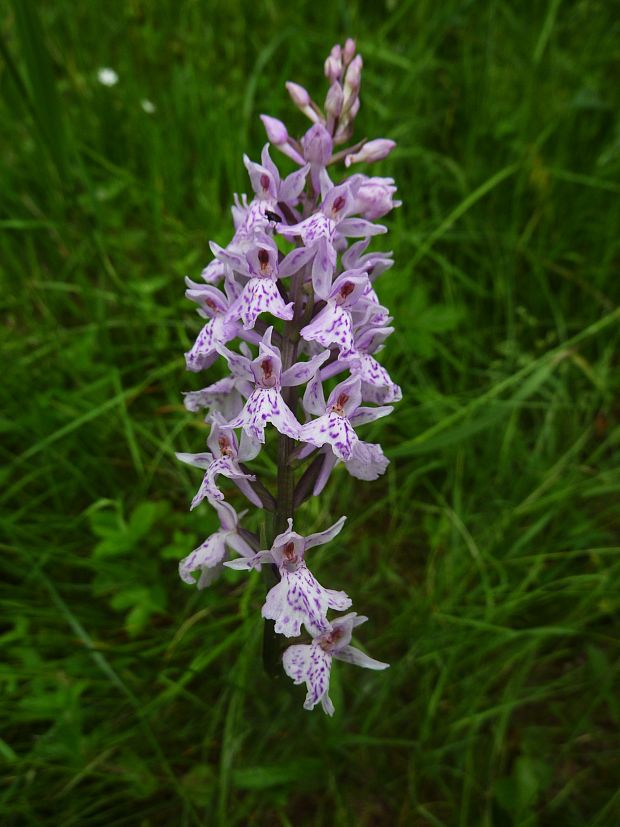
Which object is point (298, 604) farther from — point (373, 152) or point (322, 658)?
point (373, 152)

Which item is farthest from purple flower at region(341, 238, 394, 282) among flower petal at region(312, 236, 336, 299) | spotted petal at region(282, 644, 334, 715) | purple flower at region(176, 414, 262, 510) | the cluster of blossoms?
spotted petal at region(282, 644, 334, 715)

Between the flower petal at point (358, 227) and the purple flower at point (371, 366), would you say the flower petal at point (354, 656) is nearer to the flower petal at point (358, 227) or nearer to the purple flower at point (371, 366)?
the purple flower at point (371, 366)

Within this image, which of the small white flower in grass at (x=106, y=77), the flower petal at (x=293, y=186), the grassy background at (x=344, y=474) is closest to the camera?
the flower petal at (x=293, y=186)

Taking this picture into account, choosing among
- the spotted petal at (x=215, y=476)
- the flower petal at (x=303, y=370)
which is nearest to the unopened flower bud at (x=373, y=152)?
the flower petal at (x=303, y=370)

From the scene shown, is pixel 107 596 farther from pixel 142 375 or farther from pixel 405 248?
pixel 405 248

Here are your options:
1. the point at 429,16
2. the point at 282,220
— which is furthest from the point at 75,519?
the point at 429,16

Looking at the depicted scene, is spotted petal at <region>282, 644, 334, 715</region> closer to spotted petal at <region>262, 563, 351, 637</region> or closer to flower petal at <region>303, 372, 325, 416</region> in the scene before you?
spotted petal at <region>262, 563, 351, 637</region>

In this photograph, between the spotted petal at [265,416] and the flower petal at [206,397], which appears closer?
the spotted petal at [265,416]
